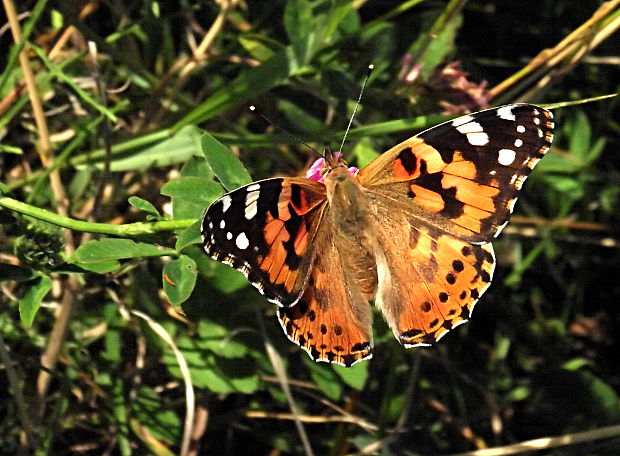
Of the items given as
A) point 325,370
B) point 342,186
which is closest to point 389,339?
point 325,370

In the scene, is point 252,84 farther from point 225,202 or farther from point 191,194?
point 225,202

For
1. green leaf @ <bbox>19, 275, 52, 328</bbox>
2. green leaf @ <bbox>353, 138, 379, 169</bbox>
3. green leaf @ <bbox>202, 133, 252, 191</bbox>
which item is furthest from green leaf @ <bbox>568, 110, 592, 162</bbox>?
green leaf @ <bbox>19, 275, 52, 328</bbox>

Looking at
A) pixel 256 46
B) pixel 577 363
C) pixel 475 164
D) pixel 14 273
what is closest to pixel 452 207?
pixel 475 164

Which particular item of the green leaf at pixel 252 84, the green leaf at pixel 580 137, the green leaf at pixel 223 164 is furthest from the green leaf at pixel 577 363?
the green leaf at pixel 223 164

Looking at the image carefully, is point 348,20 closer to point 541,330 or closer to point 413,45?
point 413,45

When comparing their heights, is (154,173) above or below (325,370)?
above

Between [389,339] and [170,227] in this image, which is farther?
[389,339]

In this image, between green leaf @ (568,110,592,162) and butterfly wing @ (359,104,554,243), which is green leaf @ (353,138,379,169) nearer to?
butterfly wing @ (359,104,554,243)
